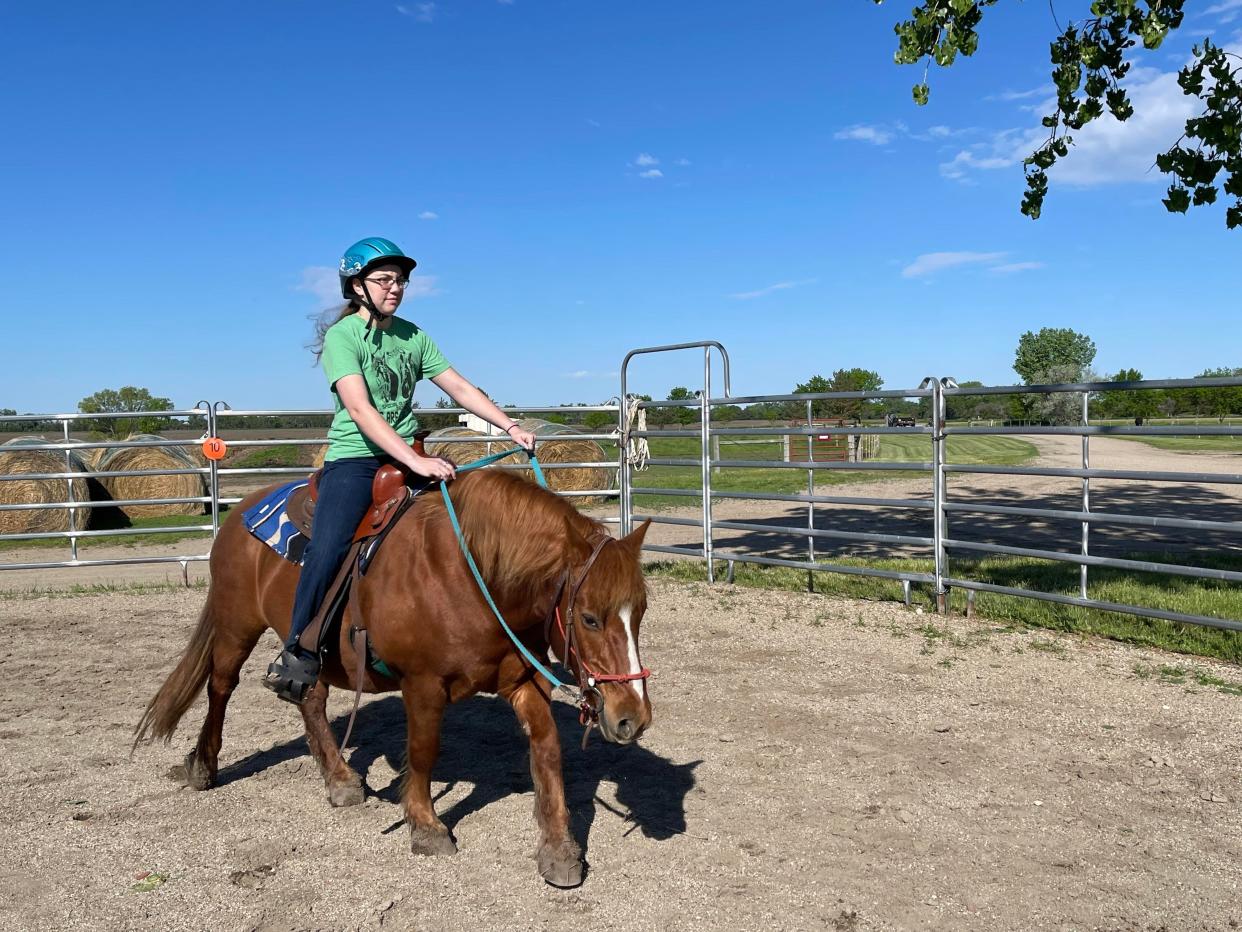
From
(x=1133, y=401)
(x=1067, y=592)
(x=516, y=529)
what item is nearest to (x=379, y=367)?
(x=516, y=529)

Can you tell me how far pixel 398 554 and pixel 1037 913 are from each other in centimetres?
253

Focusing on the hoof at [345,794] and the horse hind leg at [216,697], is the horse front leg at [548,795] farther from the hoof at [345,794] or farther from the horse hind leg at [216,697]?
the horse hind leg at [216,697]

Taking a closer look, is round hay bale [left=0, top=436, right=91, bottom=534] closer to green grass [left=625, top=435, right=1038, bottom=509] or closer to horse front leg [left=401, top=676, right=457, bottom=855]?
green grass [left=625, top=435, right=1038, bottom=509]

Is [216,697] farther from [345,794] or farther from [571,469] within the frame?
[571,469]

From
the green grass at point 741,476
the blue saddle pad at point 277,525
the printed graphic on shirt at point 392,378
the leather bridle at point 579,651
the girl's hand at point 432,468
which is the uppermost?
the printed graphic on shirt at point 392,378

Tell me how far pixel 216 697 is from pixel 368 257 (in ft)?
7.33

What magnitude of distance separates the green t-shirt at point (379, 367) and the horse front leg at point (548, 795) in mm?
1216

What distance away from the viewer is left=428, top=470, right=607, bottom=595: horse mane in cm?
315

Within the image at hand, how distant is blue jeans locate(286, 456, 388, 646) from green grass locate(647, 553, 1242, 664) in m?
5.33

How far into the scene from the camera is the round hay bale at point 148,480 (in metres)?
14.2

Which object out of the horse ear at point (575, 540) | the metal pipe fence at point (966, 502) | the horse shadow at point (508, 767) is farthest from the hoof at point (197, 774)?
the metal pipe fence at point (966, 502)

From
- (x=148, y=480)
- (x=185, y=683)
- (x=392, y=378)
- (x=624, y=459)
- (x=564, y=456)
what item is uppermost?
(x=392, y=378)

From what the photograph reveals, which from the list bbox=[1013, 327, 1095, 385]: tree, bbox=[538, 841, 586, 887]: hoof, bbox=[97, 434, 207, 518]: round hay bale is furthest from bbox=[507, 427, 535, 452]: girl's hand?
bbox=[1013, 327, 1095, 385]: tree

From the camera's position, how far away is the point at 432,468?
3410 mm
